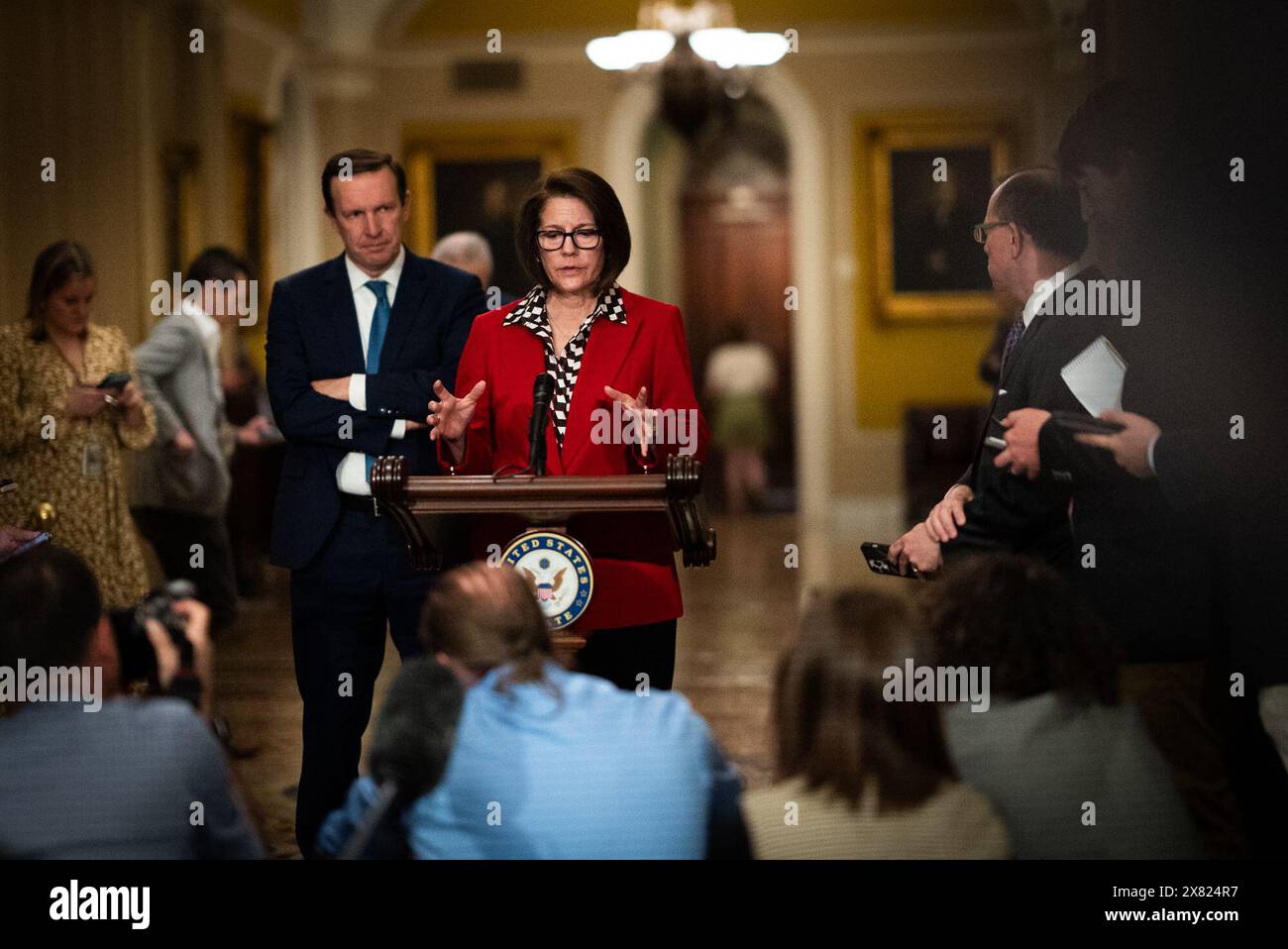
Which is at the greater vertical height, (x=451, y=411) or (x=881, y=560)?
(x=451, y=411)

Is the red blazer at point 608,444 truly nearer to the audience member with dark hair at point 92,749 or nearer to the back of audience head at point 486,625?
the back of audience head at point 486,625

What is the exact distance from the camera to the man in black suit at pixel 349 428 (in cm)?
335

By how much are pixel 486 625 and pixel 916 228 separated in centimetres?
1007

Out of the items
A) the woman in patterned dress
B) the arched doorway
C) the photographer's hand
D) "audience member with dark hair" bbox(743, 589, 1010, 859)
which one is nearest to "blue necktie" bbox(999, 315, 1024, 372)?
"audience member with dark hair" bbox(743, 589, 1010, 859)

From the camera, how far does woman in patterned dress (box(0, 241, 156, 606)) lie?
415 cm

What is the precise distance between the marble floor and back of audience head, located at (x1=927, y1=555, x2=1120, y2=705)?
3.39ft

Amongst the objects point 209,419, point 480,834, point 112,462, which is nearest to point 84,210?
point 209,419

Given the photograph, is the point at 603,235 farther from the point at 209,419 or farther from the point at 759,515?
the point at 759,515

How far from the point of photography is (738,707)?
216 inches

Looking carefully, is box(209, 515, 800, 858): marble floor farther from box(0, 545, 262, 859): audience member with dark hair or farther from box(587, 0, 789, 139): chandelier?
box(587, 0, 789, 139): chandelier

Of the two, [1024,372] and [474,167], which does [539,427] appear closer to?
[1024,372]

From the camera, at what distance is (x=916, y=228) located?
476 inches

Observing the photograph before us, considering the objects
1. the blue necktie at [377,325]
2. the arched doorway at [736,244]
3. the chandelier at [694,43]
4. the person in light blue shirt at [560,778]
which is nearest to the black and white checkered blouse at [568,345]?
the blue necktie at [377,325]

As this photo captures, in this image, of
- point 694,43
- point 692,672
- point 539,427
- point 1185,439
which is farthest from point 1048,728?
point 694,43
